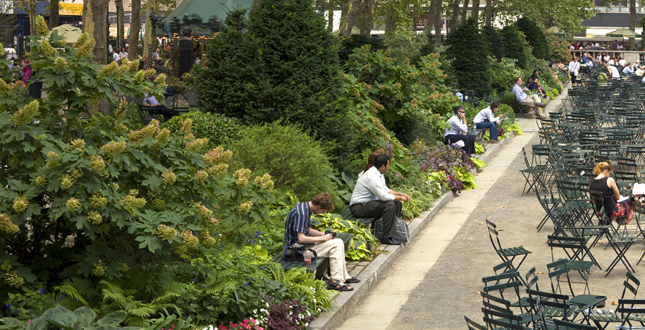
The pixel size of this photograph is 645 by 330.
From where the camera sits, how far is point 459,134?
1859cm

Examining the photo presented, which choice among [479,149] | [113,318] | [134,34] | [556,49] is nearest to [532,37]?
[556,49]

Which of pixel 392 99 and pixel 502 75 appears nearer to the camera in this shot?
pixel 392 99

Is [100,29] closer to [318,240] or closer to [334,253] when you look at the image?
[318,240]

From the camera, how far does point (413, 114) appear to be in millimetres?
16625

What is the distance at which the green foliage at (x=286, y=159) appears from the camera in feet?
36.6

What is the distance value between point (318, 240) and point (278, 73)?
413 centimetres

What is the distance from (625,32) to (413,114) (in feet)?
218

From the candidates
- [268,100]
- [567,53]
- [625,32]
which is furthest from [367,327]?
[625,32]

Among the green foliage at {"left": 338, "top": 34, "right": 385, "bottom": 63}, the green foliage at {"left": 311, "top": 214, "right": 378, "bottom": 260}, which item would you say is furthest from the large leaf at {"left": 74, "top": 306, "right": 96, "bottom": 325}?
the green foliage at {"left": 338, "top": 34, "right": 385, "bottom": 63}

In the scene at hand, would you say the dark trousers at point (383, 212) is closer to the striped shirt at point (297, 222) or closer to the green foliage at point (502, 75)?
the striped shirt at point (297, 222)

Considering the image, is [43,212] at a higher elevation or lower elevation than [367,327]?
higher

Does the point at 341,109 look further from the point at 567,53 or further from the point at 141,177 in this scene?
the point at 567,53

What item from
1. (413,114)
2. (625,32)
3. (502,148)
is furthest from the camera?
(625,32)

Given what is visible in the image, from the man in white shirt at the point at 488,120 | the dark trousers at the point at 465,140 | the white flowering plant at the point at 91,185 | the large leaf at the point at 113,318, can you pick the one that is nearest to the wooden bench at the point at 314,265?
the white flowering plant at the point at 91,185
